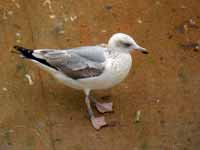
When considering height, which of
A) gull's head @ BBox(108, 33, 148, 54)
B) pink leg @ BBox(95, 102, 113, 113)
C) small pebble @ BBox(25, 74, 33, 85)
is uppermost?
gull's head @ BBox(108, 33, 148, 54)

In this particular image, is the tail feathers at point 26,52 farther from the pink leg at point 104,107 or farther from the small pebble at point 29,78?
the pink leg at point 104,107

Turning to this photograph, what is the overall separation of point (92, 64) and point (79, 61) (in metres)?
0.08

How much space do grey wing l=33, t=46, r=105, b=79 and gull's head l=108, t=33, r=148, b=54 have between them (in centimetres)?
7

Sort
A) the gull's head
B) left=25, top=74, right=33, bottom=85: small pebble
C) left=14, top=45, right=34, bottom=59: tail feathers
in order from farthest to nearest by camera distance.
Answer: left=25, top=74, right=33, bottom=85: small pebble, left=14, top=45, right=34, bottom=59: tail feathers, the gull's head

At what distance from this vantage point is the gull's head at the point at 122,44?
3016mm

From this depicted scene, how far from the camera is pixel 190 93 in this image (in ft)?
10.6

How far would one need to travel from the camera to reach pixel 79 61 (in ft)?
10.0

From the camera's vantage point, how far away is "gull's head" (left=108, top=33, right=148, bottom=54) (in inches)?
119

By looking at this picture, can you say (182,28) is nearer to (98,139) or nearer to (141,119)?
(141,119)

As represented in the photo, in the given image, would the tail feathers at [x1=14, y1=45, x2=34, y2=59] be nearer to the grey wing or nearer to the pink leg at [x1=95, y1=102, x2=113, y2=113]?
the grey wing

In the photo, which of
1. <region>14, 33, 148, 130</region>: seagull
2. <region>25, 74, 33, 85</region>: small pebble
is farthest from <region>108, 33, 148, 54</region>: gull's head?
<region>25, 74, 33, 85</region>: small pebble

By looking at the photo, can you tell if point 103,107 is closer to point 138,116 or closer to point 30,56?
point 138,116

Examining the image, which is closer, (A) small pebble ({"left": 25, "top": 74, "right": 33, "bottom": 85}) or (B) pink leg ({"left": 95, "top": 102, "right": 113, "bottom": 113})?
(B) pink leg ({"left": 95, "top": 102, "right": 113, "bottom": 113})

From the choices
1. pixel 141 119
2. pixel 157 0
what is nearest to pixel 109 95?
pixel 141 119
